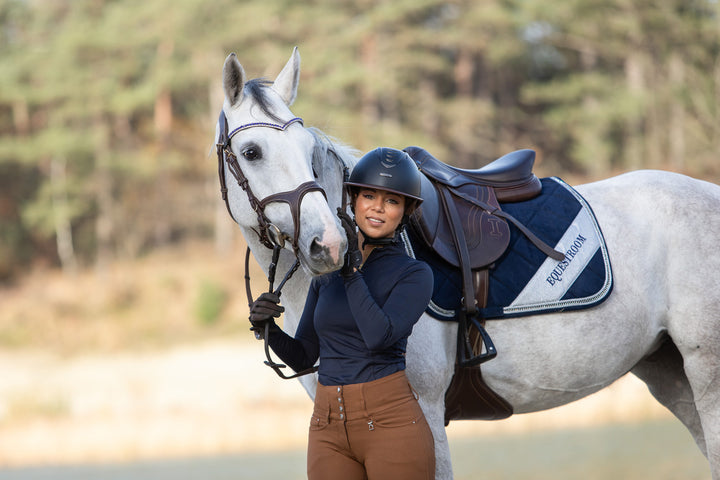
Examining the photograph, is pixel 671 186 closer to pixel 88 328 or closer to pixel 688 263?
pixel 688 263

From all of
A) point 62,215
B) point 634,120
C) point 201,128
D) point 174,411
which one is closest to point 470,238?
point 174,411

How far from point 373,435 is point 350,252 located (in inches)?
23.9

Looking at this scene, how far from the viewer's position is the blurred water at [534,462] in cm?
1013

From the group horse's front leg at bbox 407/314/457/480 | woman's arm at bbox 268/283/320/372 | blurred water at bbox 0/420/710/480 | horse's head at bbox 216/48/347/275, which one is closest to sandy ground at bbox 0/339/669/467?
blurred water at bbox 0/420/710/480

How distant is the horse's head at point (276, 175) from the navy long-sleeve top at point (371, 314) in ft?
0.42

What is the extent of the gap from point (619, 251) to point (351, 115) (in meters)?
22.9

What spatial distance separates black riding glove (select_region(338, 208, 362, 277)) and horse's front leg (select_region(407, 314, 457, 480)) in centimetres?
63

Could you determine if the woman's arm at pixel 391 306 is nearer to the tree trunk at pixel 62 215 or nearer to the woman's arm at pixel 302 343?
the woman's arm at pixel 302 343

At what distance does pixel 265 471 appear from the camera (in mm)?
11664

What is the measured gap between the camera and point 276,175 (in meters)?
2.78

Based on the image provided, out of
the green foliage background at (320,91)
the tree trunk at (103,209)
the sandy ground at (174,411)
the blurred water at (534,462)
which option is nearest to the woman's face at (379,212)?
the blurred water at (534,462)

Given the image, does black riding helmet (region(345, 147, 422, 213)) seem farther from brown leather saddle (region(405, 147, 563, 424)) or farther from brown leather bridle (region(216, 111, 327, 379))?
brown leather saddle (region(405, 147, 563, 424))

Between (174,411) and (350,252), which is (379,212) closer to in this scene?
(350,252)

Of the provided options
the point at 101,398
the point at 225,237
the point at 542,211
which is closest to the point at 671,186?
the point at 542,211
